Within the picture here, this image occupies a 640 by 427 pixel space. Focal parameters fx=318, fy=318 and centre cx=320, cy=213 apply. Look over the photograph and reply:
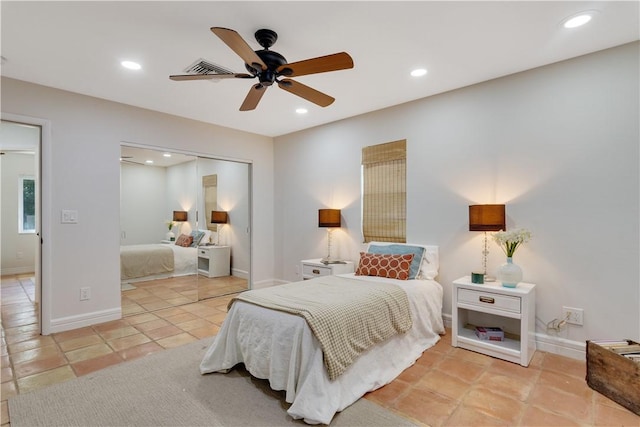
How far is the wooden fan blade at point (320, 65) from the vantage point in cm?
191

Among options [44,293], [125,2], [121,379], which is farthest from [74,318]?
[125,2]

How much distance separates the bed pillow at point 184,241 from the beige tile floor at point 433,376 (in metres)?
1.11

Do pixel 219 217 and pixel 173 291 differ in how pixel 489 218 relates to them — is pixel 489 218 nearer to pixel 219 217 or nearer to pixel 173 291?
pixel 219 217

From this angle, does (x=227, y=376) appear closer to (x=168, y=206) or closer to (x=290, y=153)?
(x=168, y=206)

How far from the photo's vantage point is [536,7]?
1.98m

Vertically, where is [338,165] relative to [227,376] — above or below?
above

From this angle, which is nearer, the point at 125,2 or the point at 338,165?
the point at 125,2

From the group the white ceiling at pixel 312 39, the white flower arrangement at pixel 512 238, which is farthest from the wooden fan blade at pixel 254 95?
the white flower arrangement at pixel 512 238

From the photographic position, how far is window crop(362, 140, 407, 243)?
3697 mm

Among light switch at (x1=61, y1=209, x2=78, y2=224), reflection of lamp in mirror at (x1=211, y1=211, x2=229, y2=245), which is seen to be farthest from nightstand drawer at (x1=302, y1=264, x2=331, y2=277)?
light switch at (x1=61, y1=209, x2=78, y2=224)

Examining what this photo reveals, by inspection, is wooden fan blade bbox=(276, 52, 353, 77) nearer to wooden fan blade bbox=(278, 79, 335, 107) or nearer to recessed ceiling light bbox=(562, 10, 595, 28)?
wooden fan blade bbox=(278, 79, 335, 107)

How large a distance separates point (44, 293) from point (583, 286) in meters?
4.90

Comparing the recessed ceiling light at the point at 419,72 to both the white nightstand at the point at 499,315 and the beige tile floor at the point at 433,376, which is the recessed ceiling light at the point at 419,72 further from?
the beige tile floor at the point at 433,376

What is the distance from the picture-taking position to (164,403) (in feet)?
6.54
